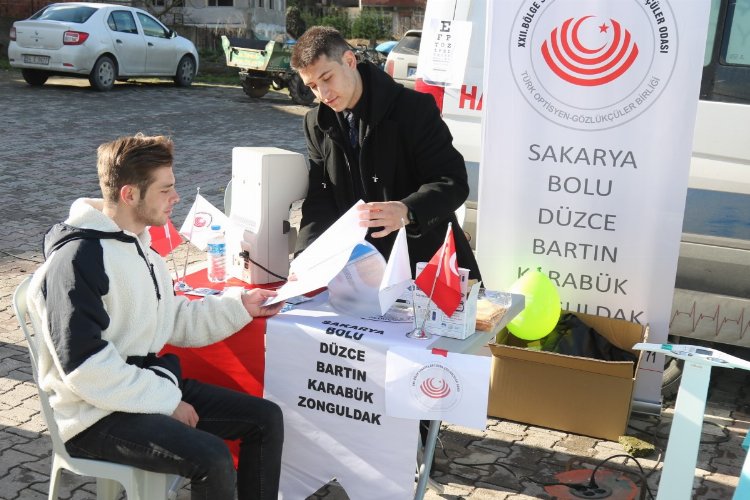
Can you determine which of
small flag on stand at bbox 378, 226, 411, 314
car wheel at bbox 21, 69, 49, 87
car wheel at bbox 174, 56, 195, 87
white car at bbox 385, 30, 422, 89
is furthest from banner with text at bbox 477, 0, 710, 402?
car wheel at bbox 174, 56, 195, 87

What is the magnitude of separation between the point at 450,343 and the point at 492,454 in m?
1.27

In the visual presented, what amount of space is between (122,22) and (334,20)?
20286 mm

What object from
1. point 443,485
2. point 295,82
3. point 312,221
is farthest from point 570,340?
point 295,82

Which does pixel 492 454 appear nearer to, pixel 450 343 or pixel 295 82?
Answer: pixel 450 343

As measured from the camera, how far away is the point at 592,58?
13.5 ft

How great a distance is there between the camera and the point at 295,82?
1667 cm

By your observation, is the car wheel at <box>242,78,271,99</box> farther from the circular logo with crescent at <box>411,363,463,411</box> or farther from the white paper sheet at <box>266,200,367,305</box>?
the circular logo with crescent at <box>411,363,463,411</box>

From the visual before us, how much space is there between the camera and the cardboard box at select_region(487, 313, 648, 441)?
4.12 m

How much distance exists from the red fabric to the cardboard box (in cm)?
143

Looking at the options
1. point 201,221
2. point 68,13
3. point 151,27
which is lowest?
point 201,221

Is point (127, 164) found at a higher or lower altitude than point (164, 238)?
higher

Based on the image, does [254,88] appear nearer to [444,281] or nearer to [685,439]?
[444,281]

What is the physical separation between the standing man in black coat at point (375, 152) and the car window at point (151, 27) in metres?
14.7

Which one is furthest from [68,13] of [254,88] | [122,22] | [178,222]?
[178,222]
